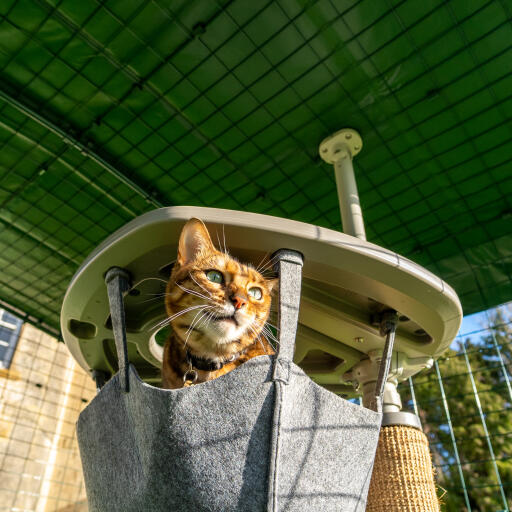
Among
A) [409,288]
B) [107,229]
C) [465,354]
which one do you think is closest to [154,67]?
[107,229]

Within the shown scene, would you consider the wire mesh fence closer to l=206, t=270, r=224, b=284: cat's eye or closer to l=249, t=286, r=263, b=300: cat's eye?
l=249, t=286, r=263, b=300: cat's eye

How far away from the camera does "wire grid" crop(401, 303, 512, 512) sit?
3.09 metres

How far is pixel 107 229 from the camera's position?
2916 millimetres

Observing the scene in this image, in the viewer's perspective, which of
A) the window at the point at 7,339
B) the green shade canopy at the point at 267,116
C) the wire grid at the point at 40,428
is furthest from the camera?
the window at the point at 7,339

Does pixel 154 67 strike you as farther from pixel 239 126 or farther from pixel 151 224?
pixel 151 224

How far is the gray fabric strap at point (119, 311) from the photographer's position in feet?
3.83

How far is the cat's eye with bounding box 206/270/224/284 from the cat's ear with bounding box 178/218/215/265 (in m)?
0.05

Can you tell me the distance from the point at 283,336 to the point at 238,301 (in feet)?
0.49

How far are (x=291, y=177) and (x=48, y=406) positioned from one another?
435cm

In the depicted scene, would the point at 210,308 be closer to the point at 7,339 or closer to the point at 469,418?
the point at 469,418

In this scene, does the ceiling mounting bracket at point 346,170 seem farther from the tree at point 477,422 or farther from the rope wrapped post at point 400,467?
the tree at point 477,422

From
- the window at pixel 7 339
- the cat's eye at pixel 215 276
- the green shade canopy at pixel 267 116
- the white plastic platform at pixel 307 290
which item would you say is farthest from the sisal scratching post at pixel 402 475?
the window at pixel 7 339

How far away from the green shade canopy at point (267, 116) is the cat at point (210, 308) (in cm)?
119

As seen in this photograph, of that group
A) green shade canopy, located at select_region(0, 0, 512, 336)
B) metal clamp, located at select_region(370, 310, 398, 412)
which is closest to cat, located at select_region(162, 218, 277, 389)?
metal clamp, located at select_region(370, 310, 398, 412)
